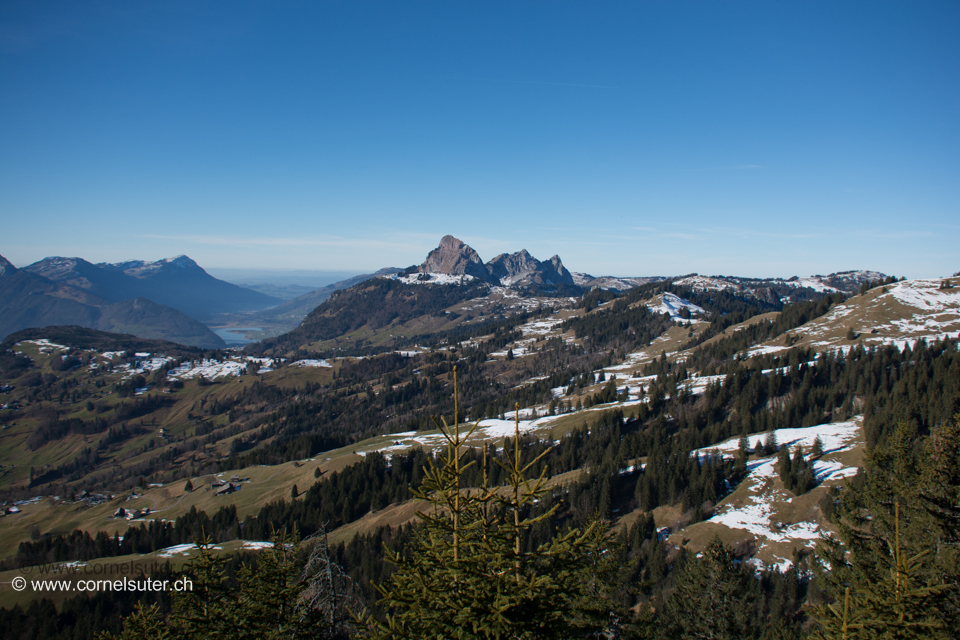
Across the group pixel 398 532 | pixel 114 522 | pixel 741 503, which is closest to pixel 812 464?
pixel 741 503

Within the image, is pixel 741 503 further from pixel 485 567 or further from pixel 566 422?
pixel 485 567

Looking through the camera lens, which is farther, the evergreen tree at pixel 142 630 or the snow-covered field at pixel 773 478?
the snow-covered field at pixel 773 478

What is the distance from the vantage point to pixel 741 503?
350ft

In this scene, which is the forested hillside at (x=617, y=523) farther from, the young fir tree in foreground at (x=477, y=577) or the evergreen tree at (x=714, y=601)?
the evergreen tree at (x=714, y=601)

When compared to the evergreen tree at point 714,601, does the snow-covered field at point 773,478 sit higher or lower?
lower

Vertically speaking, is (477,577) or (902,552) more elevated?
(477,577)

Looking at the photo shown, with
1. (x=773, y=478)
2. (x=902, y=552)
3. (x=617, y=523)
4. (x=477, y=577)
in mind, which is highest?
(x=477, y=577)

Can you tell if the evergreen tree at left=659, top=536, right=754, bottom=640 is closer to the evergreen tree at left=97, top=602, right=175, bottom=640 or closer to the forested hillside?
the forested hillside

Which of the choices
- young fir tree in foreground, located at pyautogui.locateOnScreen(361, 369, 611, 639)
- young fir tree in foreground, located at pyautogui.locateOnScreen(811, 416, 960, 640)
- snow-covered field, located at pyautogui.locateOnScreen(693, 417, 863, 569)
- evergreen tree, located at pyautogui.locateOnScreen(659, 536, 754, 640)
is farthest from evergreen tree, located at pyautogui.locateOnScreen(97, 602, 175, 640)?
snow-covered field, located at pyautogui.locateOnScreen(693, 417, 863, 569)

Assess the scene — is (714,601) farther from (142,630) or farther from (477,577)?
(142,630)

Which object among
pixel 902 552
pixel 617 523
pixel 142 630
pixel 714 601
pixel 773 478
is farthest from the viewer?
pixel 773 478

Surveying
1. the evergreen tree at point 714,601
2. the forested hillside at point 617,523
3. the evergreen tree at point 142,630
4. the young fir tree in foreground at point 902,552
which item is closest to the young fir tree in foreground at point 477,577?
the forested hillside at point 617,523

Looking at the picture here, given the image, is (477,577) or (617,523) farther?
(617,523)

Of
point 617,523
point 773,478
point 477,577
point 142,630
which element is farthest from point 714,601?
point 773,478
